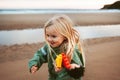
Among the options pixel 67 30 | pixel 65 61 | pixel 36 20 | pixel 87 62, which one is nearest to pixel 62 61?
pixel 65 61

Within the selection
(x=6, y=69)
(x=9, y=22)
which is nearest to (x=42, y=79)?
(x=6, y=69)

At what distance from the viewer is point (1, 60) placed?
2682 millimetres

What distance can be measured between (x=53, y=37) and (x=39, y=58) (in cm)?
11

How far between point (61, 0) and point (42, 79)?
1.01 meters

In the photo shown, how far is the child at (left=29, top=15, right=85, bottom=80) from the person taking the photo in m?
1.53

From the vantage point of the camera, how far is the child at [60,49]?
60.2 inches

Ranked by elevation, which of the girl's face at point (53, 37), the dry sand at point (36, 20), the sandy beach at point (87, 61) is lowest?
the dry sand at point (36, 20)

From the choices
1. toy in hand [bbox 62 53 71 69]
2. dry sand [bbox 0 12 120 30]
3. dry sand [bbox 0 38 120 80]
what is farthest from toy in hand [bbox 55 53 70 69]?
dry sand [bbox 0 12 120 30]

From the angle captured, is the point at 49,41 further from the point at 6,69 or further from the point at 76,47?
the point at 6,69

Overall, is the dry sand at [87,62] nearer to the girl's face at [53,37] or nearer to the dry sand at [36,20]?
the girl's face at [53,37]

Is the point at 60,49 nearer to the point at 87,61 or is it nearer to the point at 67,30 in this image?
the point at 67,30

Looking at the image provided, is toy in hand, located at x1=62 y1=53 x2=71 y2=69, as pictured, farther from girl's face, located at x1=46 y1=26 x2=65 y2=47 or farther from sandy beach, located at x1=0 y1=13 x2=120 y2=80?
sandy beach, located at x1=0 y1=13 x2=120 y2=80

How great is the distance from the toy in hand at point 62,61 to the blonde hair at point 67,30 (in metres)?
0.02

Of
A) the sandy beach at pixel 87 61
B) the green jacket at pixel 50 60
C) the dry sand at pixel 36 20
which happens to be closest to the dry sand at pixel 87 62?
the sandy beach at pixel 87 61
